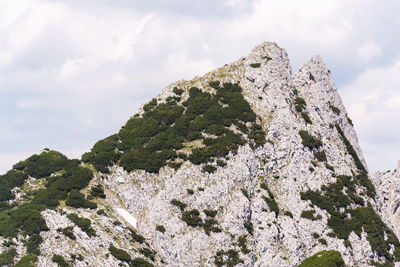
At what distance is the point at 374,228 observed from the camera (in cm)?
8838

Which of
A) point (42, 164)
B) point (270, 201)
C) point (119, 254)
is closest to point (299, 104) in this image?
Answer: point (270, 201)

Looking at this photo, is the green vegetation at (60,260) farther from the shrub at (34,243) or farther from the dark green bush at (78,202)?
the dark green bush at (78,202)

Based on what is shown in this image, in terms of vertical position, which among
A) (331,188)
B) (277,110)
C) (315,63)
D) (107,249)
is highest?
(315,63)

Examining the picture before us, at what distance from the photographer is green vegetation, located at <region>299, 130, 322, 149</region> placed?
9756cm

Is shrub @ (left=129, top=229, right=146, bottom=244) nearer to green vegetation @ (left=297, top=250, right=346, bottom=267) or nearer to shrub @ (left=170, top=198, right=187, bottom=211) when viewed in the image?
shrub @ (left=170, top=198, right=187, bottom=211)

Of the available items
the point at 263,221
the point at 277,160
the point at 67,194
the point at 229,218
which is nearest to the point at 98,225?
the point at 67,194

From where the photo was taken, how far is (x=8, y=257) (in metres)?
74.0

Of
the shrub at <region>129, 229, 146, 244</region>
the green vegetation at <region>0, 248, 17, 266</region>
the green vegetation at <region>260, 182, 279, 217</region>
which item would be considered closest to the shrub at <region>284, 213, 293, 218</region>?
the green vegetation at <region>260, 182, 279, 217</region>

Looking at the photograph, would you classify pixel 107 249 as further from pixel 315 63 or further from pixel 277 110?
pixel 315 63

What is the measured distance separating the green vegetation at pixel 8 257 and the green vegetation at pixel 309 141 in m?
50.3

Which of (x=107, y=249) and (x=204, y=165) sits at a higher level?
(x=204, y=165)

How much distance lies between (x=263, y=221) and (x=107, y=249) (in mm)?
24216

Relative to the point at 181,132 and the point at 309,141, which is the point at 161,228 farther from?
the point at 309,141

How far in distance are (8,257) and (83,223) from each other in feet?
38.0
